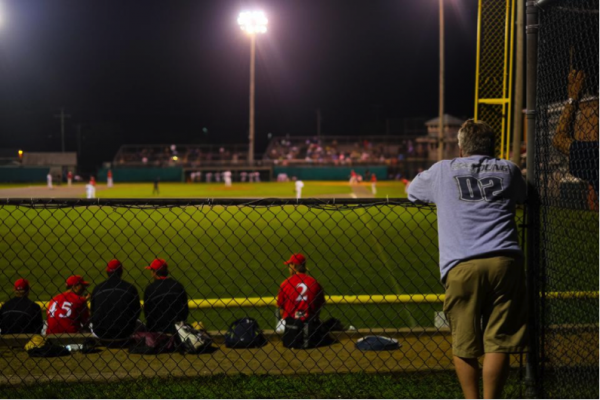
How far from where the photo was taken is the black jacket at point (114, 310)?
5734mm

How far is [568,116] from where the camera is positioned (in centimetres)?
382

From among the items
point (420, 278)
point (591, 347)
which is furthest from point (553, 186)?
point (420, 278)

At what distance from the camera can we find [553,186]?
4.21m

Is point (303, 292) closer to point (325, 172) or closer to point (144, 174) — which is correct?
point (325, 172)

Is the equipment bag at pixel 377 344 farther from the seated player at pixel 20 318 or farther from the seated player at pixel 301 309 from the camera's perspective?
the seated player at pixel 20 318

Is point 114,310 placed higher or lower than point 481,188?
lower

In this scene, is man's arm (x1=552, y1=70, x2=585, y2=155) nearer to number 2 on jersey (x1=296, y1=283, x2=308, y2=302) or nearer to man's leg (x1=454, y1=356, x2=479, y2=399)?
man's leg (x1=454, y1=356, x2=479, y2=399)

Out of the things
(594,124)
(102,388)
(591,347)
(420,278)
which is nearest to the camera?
(594,124)

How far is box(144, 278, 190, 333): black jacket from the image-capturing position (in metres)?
5.93

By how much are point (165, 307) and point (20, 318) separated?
150 cm

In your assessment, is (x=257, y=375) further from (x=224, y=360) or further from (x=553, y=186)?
(x=553, y=186)

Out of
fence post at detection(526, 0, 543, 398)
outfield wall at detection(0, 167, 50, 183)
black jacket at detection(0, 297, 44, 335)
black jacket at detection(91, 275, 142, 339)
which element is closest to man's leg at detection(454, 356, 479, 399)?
fence post at detection(526, 0, 543, 398)

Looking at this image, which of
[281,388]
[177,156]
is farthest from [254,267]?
[177,156]

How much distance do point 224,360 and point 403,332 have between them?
1.81 meters
